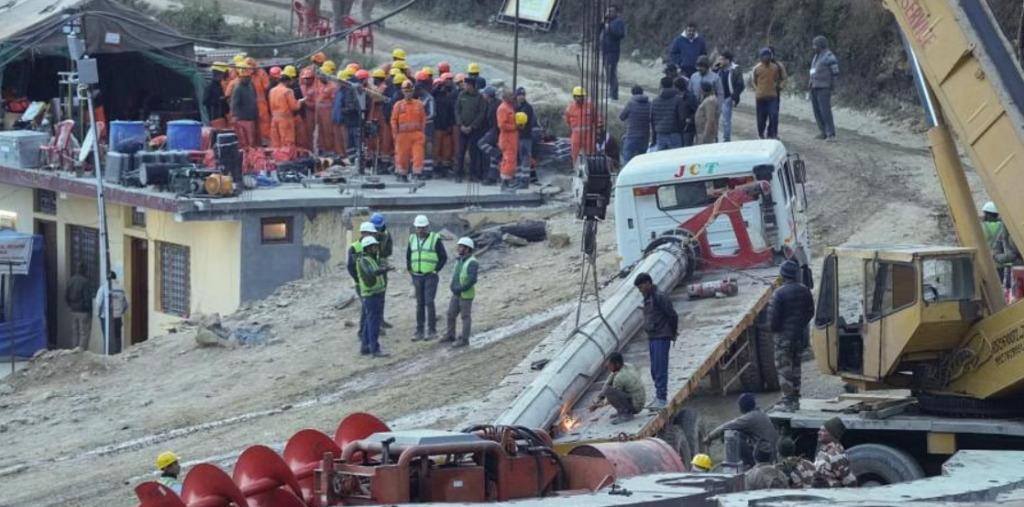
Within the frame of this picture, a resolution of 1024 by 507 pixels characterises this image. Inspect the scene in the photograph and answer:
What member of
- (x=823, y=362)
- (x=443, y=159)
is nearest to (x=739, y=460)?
(x=823, y=362)

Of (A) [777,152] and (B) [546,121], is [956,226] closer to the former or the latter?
(A) [777,152]

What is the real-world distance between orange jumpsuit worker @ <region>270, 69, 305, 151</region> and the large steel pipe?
41.3 feet

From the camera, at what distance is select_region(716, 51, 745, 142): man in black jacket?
30.7 m

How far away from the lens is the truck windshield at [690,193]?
902 inches

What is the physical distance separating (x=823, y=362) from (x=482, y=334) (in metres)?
8.93

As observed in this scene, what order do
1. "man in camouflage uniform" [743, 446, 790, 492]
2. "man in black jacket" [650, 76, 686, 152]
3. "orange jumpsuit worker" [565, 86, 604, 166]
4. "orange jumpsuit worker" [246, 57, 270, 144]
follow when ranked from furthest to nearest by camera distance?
"orange jumpsuit worker" [246, 57, 270, 144]
"orange jumpsuit worker" [565, 86, 604, 166]
"man in black jacket" [650, 76, 686, 152]
"man in camouflage uniform" [743, 446, 790, 492]

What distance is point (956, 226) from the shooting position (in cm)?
1758

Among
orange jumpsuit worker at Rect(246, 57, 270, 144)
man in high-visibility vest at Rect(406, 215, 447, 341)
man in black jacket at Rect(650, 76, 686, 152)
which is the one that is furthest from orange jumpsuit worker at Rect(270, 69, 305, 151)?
man in high-visibility vest at Rect(406, 215, 447, 341)

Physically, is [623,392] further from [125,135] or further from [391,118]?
[125,135]

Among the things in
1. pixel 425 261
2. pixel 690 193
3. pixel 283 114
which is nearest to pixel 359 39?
pixel 283 114

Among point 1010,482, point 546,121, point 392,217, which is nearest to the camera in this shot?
point 1010,482

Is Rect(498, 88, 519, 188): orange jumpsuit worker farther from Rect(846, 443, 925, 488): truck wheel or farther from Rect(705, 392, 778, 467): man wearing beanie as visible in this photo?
Rect(846, 443, 925, 488): truck wheel

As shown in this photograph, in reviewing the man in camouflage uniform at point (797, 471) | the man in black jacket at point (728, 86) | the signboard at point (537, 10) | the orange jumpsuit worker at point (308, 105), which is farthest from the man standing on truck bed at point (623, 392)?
the signboard at point (537, 10)

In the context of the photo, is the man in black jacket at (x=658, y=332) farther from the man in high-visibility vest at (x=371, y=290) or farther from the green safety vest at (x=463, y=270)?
the man in high-visibility vest at (x=371, y=290)
